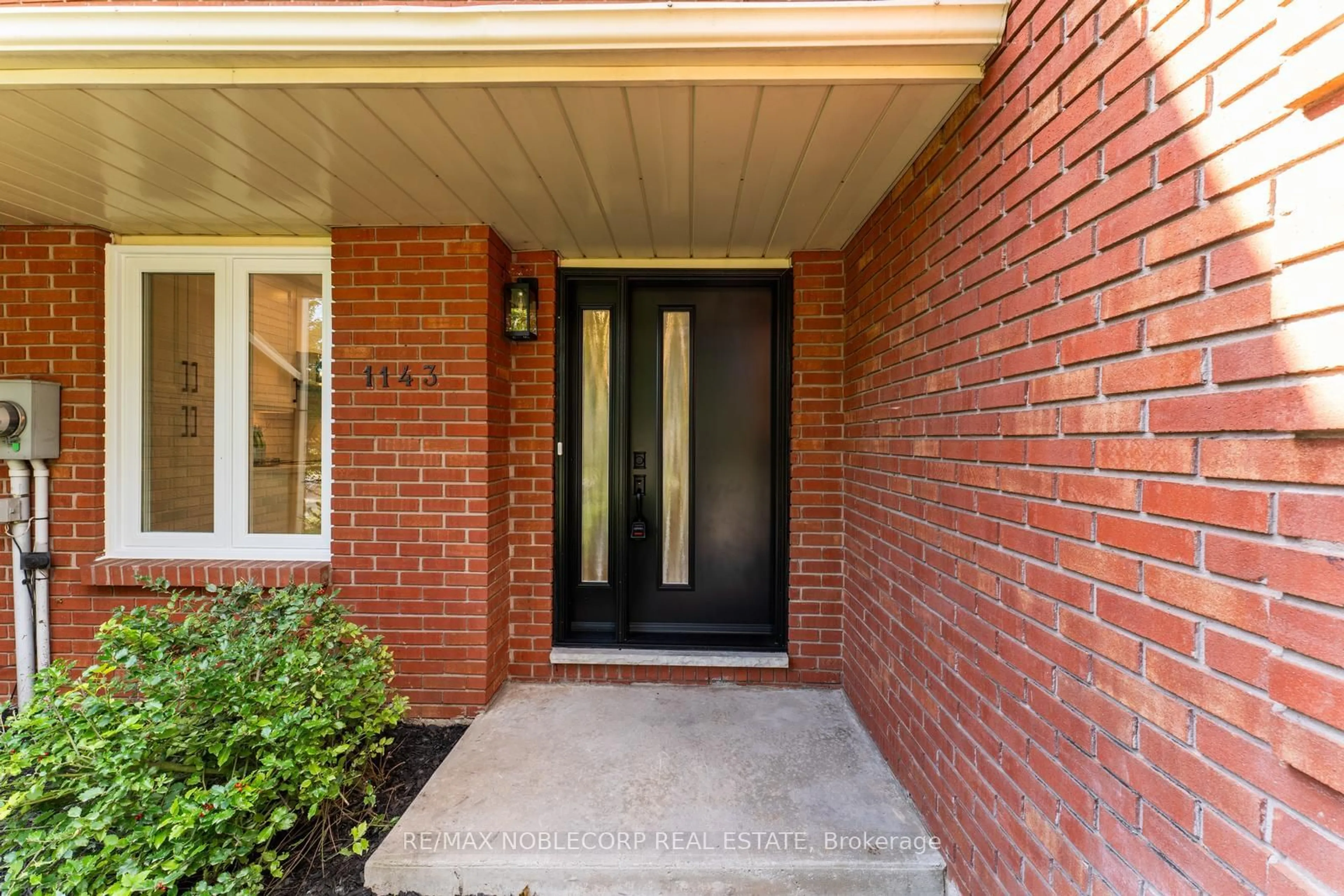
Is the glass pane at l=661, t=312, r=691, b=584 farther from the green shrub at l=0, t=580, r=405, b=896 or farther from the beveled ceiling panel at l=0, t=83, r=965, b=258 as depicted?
the green shrub at l=0, t=580, r=405, b=896

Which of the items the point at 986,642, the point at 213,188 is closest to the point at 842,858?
the point at 986,642

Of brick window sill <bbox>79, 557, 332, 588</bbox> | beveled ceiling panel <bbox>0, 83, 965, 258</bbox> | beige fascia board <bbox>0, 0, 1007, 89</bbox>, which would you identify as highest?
beige fascia board <bbox>0, 0, 1007, 89</bbox>

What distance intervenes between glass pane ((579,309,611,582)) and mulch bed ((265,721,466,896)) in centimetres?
108

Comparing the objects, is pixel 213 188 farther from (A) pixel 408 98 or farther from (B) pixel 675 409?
(B) pixel 675 409

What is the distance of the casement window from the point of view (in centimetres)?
294

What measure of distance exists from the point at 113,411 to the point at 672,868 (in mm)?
3625

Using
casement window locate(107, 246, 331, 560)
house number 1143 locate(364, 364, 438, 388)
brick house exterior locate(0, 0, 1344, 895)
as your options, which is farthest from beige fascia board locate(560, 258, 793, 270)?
casement window locate(107, 246, 331, 560)

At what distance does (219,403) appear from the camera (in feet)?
9.70

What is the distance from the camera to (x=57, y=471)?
2854mm

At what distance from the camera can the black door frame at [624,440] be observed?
3.10 metres

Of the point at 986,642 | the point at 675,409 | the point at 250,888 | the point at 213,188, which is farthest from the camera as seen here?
the point at 675,409

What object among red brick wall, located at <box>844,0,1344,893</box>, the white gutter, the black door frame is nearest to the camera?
red brick wall, located at <box>844,0,1344,893</box>

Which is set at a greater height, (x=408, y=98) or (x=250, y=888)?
(x=408, y=98)

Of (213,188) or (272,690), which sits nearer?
(272,690)
